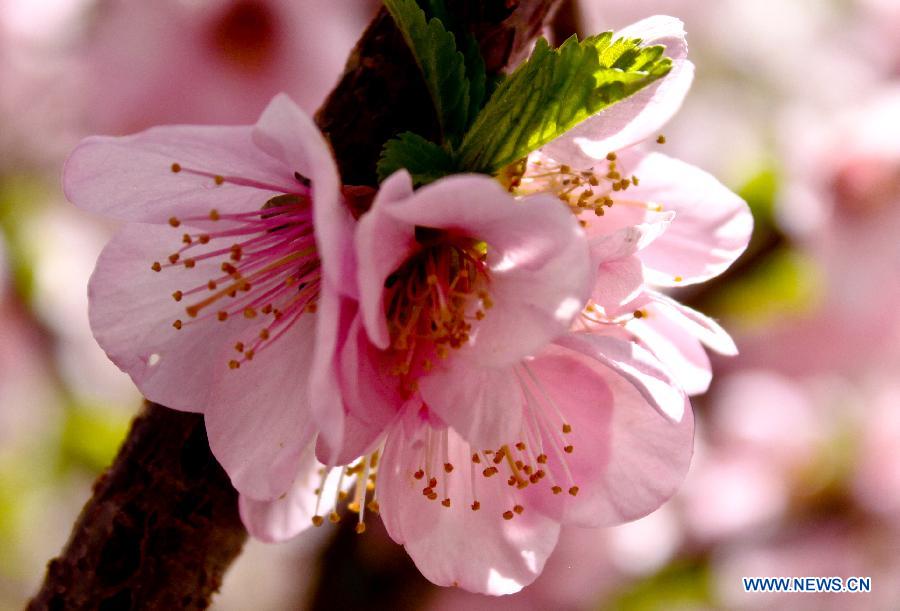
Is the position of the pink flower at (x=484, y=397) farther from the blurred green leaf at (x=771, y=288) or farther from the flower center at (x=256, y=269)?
the blurred green leaf at (x=771, y=288)

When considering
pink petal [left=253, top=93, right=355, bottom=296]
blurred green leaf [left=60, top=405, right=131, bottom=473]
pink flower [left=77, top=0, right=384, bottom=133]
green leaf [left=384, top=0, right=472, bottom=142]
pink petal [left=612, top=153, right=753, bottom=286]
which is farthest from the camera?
blurred green leaf [left=60, top=405, right=131, bottom=473]

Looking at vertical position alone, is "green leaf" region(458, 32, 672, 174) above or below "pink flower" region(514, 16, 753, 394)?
above

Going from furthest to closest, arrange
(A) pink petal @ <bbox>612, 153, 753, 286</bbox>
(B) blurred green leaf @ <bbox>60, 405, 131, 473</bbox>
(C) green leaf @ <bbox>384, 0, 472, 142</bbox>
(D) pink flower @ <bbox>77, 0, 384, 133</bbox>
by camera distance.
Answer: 1. (B) blurred green leaf @ <bbox>60, 405, 131, 473</bbox>
2. (D) pink flower @ <bbox>77, 0, 384, 133</bbox>
3. (A) pink petal @ <bbox>612, 153, 753, 286</bbox>
4. (C) green leaf @ <bbox>384, 0, 472, 142</bbox>

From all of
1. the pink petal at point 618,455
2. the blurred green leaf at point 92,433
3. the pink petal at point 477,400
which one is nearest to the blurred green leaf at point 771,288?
the pink petal at point 618,455

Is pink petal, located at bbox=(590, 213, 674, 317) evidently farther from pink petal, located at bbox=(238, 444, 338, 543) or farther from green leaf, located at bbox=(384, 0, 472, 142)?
pink petal, located at bbox=(238, 444, 338, 543)

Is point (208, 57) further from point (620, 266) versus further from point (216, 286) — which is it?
point (620, 266)

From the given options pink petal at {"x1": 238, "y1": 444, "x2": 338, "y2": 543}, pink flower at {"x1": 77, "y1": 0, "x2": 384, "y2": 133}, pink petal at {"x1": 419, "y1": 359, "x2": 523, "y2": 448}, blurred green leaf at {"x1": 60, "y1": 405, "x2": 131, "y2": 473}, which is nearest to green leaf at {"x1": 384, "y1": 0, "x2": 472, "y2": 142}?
pink petal at {"x1": 419, "y1": 359, "x2": 523, "y2": 448}

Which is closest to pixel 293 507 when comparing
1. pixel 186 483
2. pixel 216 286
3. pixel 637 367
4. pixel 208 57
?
pixel 186 483

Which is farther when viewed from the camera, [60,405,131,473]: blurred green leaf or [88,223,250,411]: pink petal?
[60,405,131,473]: blurred green leaf
